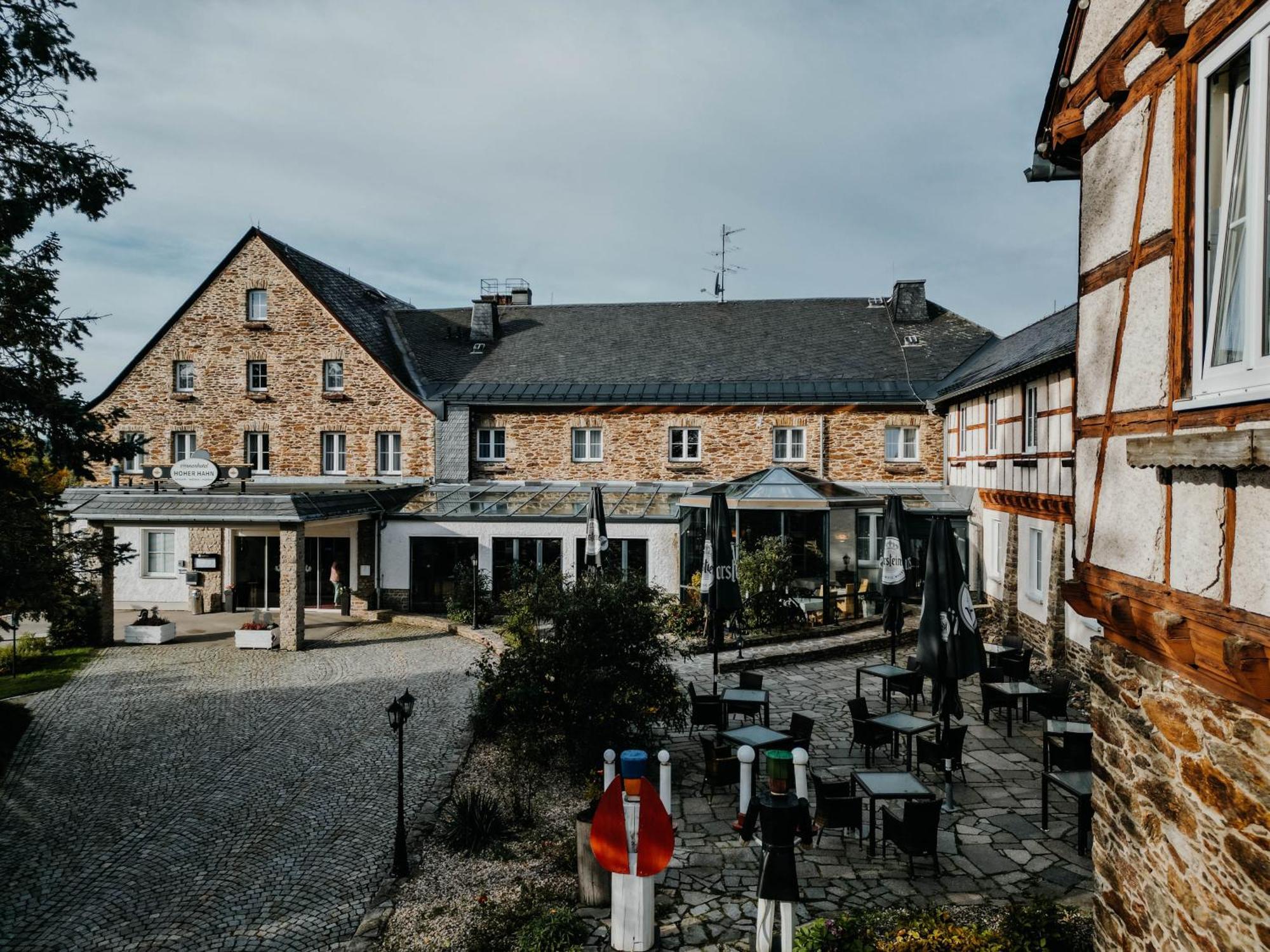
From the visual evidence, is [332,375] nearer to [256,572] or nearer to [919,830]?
[256,572]

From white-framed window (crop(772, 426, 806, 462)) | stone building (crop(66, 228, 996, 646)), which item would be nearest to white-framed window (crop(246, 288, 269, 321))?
stone building (crop(66, 228, 996, 646))

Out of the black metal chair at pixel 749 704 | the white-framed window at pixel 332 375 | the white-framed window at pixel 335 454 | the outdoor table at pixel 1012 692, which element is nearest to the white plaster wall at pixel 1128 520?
the black metal chair at pixel 749 704

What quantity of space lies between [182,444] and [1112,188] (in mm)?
24572

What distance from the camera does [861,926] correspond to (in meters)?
5.15

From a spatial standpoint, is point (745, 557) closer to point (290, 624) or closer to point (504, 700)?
point (504, 700)

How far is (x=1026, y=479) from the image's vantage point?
46.3 ft

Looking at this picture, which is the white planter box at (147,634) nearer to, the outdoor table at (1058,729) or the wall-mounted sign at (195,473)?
the wall-mounted sign at (195,473)

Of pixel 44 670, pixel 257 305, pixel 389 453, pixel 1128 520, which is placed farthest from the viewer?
pixel 257 305

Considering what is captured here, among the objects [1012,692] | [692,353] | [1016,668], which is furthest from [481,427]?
[1012,692]

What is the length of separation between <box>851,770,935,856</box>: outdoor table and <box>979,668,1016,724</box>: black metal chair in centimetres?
303

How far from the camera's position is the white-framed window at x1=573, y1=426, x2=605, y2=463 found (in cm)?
2219

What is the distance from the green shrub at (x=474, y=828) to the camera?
7.10 m

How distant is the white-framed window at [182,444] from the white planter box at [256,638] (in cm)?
915

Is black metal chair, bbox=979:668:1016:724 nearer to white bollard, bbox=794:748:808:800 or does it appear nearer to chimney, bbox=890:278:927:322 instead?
white bollard, bbox=794:748:808:800
